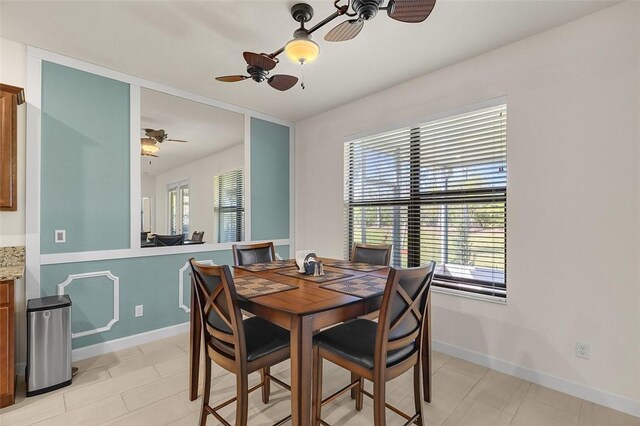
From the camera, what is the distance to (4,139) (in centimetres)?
236

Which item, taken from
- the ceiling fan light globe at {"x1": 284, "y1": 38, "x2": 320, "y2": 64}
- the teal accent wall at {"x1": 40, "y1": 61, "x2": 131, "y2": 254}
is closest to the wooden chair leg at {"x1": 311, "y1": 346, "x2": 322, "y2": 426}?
the ceiling fan light globe at {"x1": 284, "y1": 38, "x2": 320, "y2": 64}

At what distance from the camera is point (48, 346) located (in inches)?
88.8

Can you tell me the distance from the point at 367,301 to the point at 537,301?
161cm

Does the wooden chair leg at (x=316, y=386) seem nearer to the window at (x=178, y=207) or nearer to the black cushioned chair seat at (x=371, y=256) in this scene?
the black cushioned chair seat at (x=371, y=256)

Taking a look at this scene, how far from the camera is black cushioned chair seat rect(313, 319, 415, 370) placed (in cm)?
158

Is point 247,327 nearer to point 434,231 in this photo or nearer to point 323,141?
point 434,231

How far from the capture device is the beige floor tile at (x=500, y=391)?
2.11m

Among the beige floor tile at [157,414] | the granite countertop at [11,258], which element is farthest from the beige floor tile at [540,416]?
the granite countertop at [11,258]

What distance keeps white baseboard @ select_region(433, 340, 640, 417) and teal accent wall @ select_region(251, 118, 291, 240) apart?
8.29ft

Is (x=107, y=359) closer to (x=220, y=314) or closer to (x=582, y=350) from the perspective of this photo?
(x=220, y=314)

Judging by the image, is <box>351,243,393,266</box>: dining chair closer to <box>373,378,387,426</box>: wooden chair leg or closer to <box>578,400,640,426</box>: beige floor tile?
<box>373,378,387,426</box>: wooden chair leg

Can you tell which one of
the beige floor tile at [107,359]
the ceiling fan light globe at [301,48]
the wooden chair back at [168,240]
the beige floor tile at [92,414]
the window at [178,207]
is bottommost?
the beige floor tile at [107,359]

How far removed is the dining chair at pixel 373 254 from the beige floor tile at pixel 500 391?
114cm

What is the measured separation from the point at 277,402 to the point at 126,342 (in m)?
1.84
